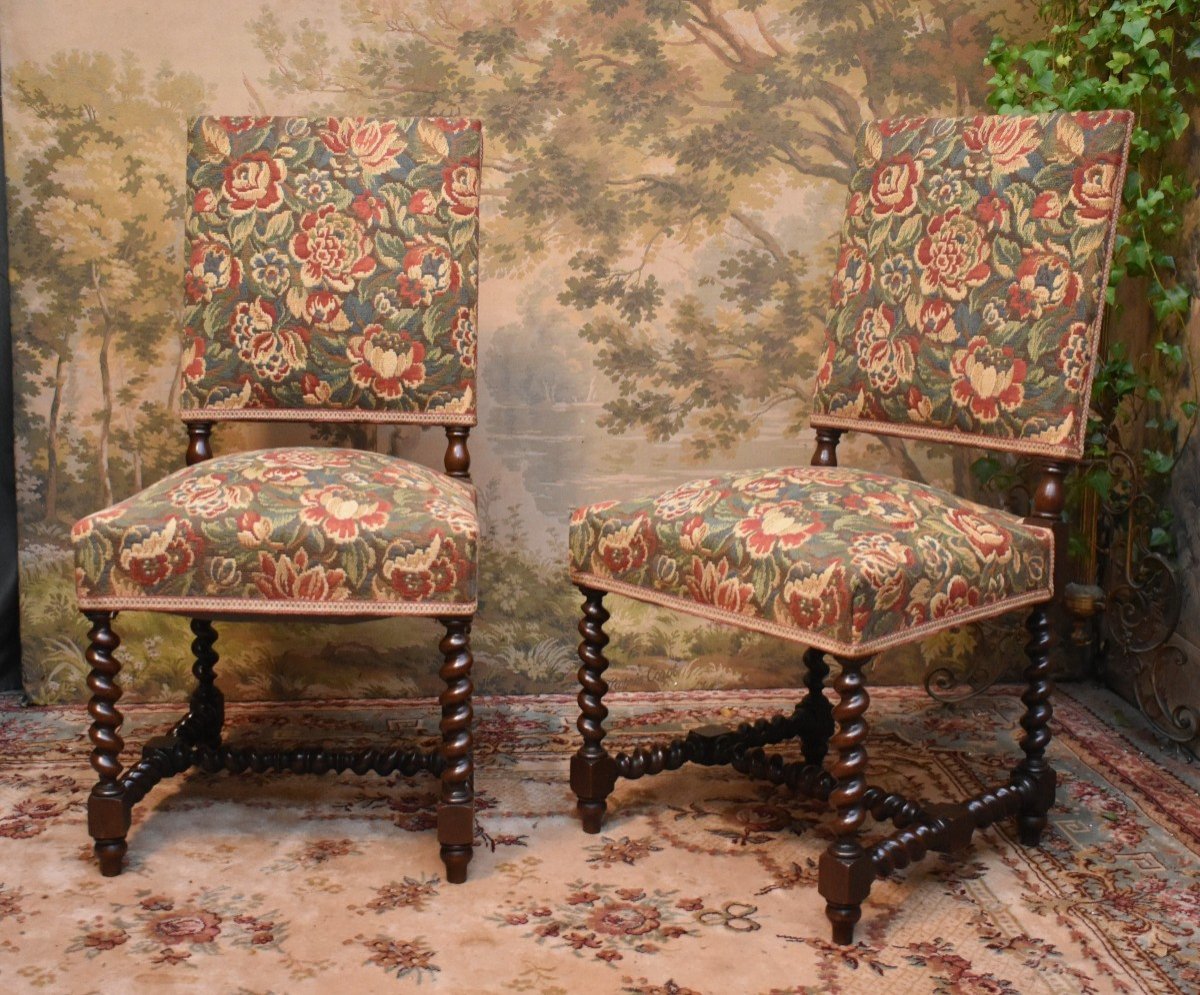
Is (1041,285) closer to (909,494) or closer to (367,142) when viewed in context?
(909,494)

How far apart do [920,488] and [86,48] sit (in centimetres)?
204

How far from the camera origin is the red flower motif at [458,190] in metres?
2.70

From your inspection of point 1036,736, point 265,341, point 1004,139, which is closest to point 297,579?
A: point 265,341

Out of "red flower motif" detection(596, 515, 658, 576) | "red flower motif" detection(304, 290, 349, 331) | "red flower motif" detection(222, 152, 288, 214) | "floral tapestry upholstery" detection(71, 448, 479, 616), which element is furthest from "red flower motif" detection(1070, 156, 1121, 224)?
"red flower motif" detection(222, 152, 288, 214)

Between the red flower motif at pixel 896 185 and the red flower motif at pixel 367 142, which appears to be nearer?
the red flower motif at pixel 896 185

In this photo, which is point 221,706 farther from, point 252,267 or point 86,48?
point 86,48

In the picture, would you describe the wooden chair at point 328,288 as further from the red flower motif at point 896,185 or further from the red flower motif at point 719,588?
the red flower motif at point 896,185

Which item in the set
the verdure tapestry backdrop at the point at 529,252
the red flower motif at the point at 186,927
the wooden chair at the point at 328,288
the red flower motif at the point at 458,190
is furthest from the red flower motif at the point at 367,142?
the red flower motif at the point at 186,927

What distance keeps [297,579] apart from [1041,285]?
4.45 ft

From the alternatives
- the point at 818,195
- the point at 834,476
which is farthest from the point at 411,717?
the point at 818,195

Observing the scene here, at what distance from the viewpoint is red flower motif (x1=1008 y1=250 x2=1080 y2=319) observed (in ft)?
7.68

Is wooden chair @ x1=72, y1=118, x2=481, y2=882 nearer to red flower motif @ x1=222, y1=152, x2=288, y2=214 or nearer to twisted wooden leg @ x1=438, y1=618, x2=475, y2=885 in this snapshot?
red flower motif @ x1=222, y1=152, x2=288, y2=214

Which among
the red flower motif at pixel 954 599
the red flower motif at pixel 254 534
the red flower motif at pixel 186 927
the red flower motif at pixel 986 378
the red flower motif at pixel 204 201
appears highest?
the red flower motif at pixel 204 201

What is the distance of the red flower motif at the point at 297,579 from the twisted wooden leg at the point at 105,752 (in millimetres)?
279
